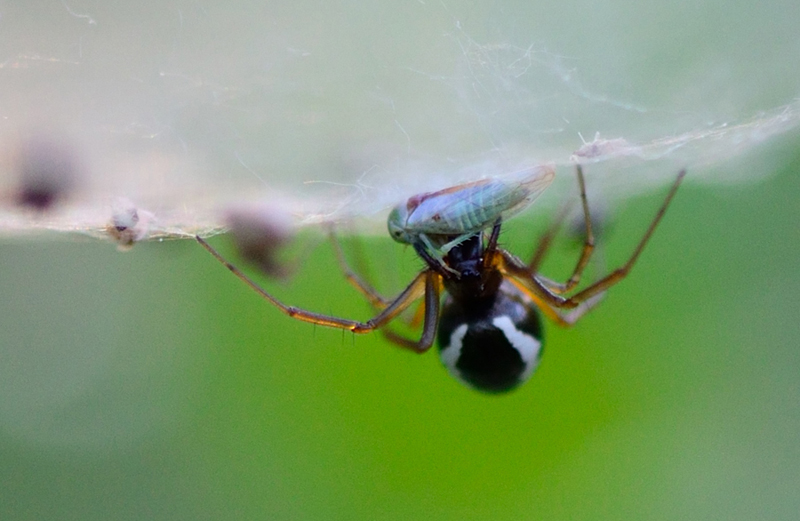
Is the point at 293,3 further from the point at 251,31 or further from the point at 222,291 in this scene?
the point at 222,291

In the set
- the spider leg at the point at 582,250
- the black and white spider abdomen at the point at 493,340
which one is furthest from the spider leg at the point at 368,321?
the spider leg at the point at 582,250

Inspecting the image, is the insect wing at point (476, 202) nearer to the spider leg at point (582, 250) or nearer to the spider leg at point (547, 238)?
the spider leg at point (582, 250)

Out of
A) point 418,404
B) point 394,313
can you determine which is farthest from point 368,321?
point 418,404

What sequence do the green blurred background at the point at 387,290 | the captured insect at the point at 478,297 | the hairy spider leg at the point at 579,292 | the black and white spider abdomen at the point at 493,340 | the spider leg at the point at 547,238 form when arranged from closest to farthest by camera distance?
Answer: the green blurred background at the point at 387,290 < the captured insect at the point at 478,297 < the hairy spider leg at the point at 579,292 < the black and white spider abdomen at the point at 493,340 < the spider leg at the point at 547,238

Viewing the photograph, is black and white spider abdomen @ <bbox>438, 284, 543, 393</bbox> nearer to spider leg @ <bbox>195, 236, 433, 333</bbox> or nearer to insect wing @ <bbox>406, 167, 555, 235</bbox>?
spider leg @ <bbox>195, 236, 433, 333</bbox>

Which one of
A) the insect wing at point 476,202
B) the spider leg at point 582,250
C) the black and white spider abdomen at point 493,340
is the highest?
the spider leg at point 582,250

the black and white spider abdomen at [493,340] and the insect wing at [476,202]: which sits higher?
the insect wing at [476,202]

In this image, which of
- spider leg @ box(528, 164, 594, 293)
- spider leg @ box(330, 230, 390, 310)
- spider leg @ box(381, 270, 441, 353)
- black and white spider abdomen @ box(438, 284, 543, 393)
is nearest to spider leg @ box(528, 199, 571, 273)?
spider leg @ box(528, 164, 594, 293)

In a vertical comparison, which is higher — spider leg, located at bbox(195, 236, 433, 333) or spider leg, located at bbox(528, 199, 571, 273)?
spider leg, located at bbox(528, 199, 571, 273)
